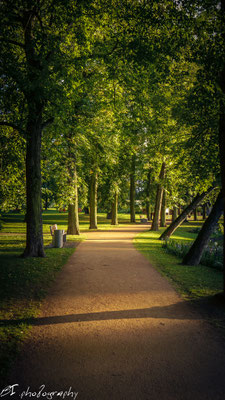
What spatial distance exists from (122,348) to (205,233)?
637 centimetres

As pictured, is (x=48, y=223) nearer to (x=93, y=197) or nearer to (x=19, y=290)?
(x=93, y=197)

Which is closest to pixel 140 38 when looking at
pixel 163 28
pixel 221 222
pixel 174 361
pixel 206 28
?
pixel 163 28

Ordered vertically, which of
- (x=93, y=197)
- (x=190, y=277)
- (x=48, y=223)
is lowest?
(x=48, y=223)

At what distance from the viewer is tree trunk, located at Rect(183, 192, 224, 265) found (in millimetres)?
8602

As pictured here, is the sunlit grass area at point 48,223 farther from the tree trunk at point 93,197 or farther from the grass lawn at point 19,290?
the grass lawn at point 19,290

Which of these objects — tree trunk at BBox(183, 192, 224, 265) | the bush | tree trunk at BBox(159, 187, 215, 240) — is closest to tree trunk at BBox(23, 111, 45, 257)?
tree trunk at BBox(183, 192, 224, 265)

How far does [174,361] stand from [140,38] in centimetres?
806

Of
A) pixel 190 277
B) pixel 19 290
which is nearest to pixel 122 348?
pixel 19 290

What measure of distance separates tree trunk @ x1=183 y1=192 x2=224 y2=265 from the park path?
133 inches

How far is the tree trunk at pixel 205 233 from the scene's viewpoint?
28.2ft

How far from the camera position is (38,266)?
8852 millimetres

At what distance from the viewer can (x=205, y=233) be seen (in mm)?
9164

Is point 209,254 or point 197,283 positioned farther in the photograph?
point 209,254

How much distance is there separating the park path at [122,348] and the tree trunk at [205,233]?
11.1 ft
